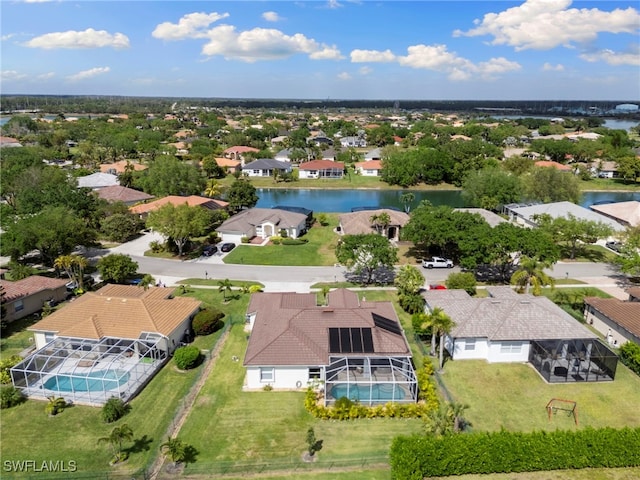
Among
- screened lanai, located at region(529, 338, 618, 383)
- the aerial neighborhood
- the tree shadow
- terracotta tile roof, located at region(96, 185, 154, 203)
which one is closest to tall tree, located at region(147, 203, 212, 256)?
the aerial neighborhood

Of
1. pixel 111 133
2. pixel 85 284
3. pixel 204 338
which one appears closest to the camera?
pixel 204 338

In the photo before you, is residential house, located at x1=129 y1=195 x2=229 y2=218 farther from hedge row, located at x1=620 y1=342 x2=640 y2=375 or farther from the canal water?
hedge row, located at x1=620 y1=342 x2=640 y2=375

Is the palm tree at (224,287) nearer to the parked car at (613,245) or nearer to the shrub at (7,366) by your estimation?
the shrub at (7,366)

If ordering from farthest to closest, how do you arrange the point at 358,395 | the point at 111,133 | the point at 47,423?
1. the point at 111,133
2. the point at 358,395
3. the point at 47,423

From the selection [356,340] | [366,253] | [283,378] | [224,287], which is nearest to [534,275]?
[366,253]

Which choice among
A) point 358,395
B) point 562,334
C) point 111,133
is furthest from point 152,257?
point 111,133

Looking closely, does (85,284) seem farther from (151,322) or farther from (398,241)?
(398,241)
